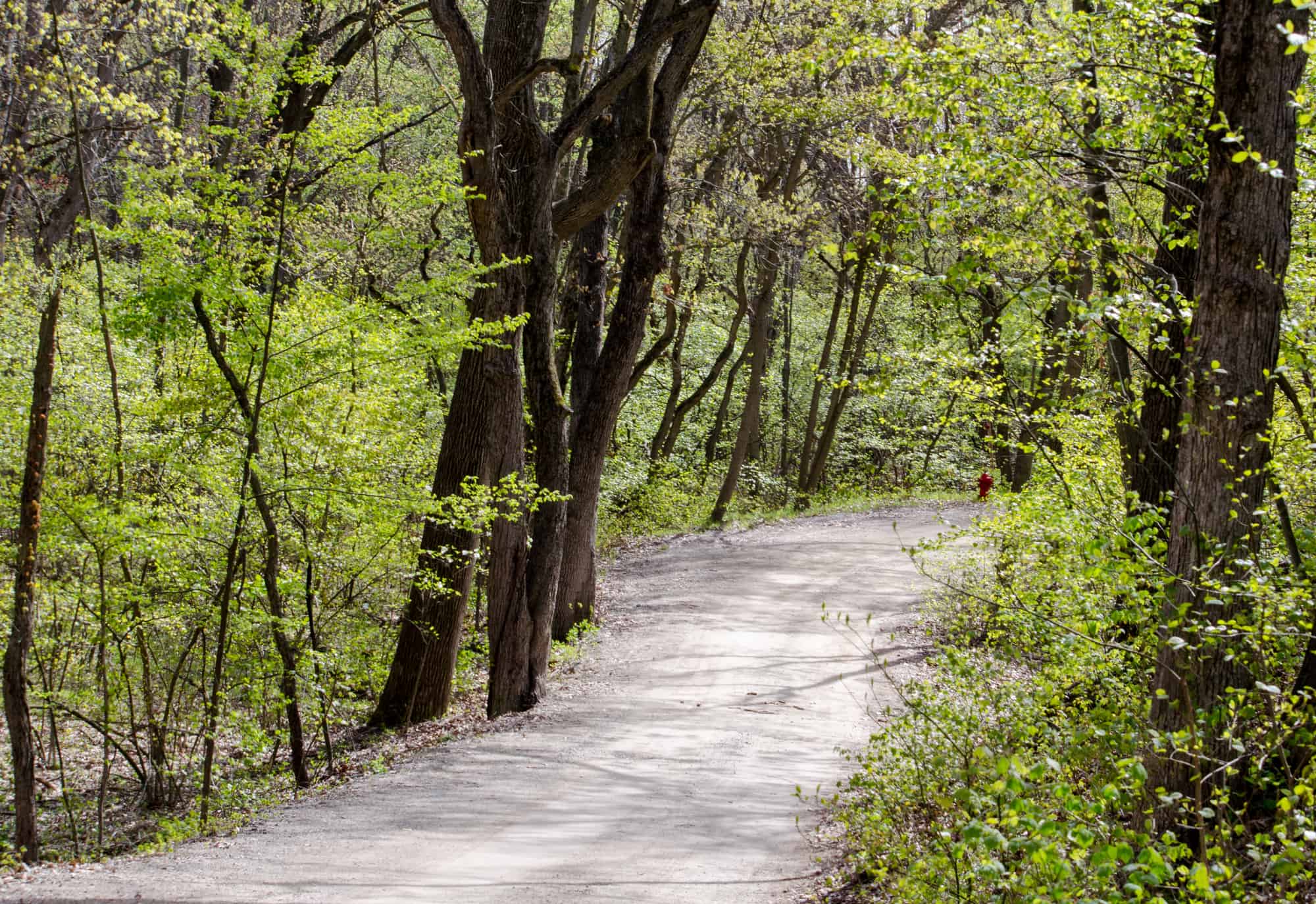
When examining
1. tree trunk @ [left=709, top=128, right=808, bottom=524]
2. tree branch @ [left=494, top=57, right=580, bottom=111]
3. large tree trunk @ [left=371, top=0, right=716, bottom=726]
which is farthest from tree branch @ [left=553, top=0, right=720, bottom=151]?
tree trunk @ [left=709, top=128, right=808, bottom=524]

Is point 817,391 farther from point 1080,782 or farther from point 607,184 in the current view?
point 1080,782

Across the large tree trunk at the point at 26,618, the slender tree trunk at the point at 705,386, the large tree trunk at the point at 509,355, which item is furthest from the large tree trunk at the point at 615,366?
the slender tree trunk at the point at 705,386

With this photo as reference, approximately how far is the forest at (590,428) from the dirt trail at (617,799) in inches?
31.5

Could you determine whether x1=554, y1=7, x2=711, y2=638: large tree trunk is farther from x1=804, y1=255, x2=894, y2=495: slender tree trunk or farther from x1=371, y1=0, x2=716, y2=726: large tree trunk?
x1=804, y1=255, x2=894, y2=495: slender tree trunk

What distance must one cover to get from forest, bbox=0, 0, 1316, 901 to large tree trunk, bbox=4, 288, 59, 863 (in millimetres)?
31

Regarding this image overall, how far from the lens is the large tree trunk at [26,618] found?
23.7 ft

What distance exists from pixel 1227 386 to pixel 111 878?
20.1 feet

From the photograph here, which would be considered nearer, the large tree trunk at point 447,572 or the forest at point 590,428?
the forest at point 590,428

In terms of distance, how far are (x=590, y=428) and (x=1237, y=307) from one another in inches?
353

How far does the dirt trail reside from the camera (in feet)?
18.3

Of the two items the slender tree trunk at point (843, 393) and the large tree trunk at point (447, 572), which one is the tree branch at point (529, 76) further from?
the slender tree trunk at point (843, 393)

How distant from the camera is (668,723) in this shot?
10.2 metres

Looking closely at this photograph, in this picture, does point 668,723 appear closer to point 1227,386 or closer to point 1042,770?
point 1227,386

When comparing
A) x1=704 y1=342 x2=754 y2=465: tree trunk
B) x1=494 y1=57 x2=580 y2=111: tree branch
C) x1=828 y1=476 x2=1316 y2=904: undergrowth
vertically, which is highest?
x1=494 y1=57 x2=580 y2=111: tree branch
